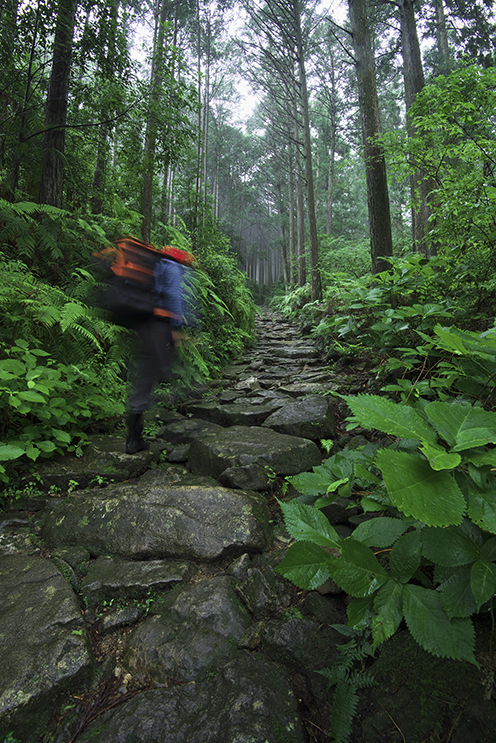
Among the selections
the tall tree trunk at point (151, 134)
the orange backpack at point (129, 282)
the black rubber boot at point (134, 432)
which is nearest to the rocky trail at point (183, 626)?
the black rubber boot at point (134, 432)

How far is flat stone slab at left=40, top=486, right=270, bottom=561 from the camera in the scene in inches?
82.4

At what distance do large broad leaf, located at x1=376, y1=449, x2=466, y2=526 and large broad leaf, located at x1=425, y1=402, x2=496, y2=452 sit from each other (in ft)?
0.34

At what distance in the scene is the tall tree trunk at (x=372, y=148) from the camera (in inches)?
226

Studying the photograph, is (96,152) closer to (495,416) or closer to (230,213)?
(495,416)

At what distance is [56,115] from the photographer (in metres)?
5.37

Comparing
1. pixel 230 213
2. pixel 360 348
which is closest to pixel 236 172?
pixel 230 213

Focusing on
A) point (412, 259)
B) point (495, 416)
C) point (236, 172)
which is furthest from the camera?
point (236, 172)

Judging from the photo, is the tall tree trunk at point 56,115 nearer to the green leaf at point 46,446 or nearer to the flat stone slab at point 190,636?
the green leaf at point 46,446

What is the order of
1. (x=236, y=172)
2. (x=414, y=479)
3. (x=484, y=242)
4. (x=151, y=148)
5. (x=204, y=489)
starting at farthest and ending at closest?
(x=236, y=172) → (x=151, y=148) → (x=484, y=242) → (x=204, y=489) → (x=414, y=479)

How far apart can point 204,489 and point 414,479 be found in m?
1.90

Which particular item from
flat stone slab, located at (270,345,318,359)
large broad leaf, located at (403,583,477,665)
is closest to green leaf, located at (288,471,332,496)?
large broad leaf, located at (403,583,477,665)

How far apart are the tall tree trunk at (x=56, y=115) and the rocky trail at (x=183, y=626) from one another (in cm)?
480

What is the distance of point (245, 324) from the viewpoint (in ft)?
30.2

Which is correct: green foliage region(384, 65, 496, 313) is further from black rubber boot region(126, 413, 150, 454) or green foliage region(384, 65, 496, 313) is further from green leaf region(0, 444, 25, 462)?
green leaf region(0, 444, 25, 462)
